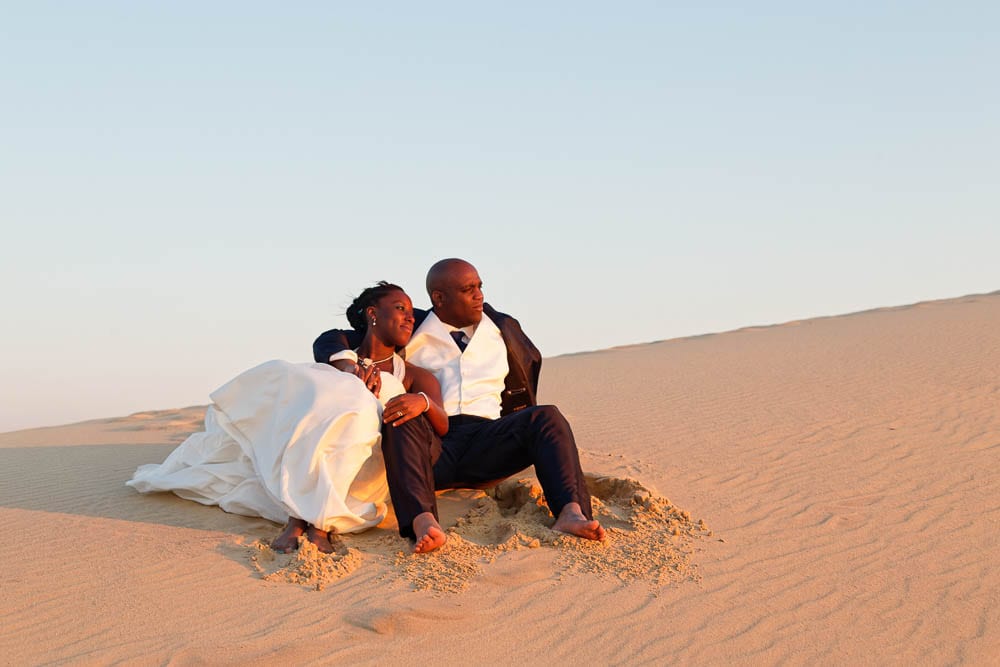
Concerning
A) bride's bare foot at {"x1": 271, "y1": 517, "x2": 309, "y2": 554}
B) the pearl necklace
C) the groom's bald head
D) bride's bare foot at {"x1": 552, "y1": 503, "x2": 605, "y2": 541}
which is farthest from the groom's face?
bride's bare foot at {"x1": 271, "y1": 517, "x2": 309, "y2": 554}

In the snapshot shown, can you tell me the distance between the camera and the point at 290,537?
5719 millimetres

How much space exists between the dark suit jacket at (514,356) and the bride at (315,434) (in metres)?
0.22

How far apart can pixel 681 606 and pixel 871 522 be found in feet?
7.13

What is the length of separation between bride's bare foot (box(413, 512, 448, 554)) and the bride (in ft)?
1.47

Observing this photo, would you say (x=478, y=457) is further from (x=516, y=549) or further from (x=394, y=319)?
(x=394, y=319)

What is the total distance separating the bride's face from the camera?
21.2ft

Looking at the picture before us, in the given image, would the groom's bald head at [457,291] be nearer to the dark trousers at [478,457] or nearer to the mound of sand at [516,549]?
the dark trousers at [478,457]

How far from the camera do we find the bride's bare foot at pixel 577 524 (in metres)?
5.65

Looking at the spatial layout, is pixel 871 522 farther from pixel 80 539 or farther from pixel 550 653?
pixel 80 539

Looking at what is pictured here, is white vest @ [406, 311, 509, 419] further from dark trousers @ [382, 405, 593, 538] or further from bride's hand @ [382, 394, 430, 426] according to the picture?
bride's hand @ [382, 394, 430, 426]

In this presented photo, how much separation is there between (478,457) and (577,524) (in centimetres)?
88

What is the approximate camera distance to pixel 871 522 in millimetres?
6668

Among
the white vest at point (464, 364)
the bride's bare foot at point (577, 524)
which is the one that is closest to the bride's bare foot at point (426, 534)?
the bride's bare foot at point (577, 524)

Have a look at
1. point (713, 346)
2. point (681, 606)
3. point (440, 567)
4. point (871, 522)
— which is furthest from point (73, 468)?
point (713, 346)
